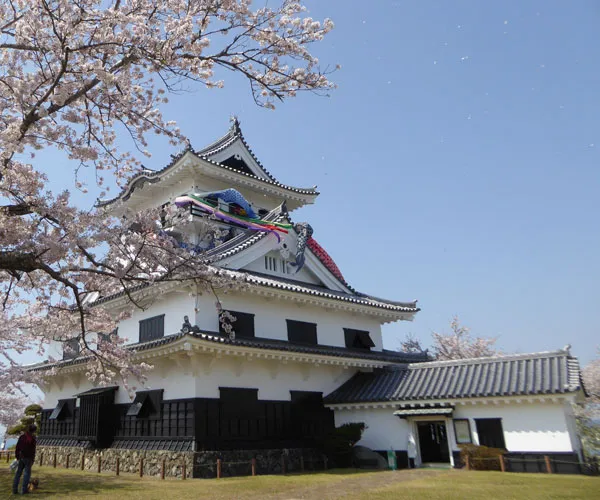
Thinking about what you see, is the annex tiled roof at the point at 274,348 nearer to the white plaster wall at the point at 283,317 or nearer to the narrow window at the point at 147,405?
the white plaster wall at the point at 283,317

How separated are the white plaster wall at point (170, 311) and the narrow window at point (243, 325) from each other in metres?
1.49

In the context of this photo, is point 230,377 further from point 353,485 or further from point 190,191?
point 190,191

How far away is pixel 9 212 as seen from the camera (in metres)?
8.02

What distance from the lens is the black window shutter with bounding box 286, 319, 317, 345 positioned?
19.4 meters

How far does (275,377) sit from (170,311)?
469 cm

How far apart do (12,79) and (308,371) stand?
48.0 feet

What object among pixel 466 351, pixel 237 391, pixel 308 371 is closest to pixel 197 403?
pixel 237 391

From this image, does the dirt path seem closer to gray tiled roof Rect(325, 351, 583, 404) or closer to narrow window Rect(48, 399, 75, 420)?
gray tiled roof Rect(325, 351, 583, 404)

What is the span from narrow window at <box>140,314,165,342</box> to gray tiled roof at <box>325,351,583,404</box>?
24.1 feet

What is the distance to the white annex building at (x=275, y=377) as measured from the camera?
15.4m

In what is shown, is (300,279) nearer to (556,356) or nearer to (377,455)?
(377,455)

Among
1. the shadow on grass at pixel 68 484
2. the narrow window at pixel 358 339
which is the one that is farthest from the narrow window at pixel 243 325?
the shadow on grass at pixel 68 484

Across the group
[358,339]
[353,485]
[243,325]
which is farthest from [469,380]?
[243,325]

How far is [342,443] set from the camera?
17.6 metres
